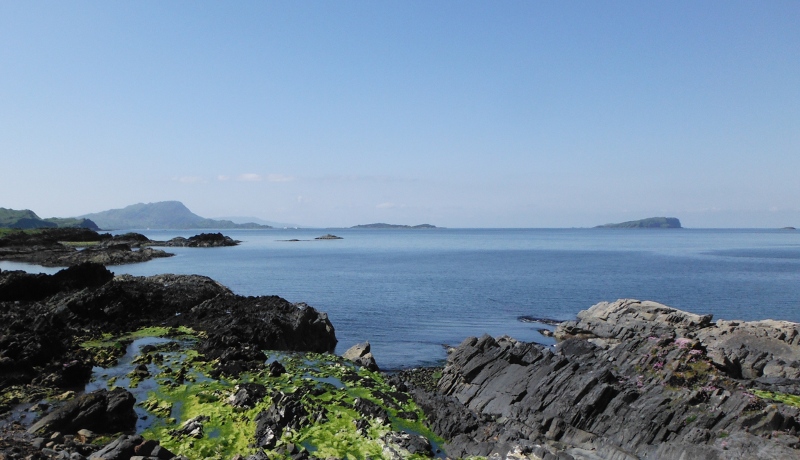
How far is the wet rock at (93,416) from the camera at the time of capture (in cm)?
2066

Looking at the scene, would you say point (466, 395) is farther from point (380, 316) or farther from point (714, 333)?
point (380, 316)

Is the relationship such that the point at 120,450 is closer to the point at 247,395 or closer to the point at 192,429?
the point at 192,429

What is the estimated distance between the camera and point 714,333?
42.8 meters

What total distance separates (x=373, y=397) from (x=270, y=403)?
6.40m

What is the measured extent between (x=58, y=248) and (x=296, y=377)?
141 meters

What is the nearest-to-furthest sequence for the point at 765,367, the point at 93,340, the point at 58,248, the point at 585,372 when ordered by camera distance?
the point at 585,372 < the point at 765,367 < the point at 93,340 < the point at 58,248

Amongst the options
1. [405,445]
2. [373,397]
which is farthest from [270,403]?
[405,445]

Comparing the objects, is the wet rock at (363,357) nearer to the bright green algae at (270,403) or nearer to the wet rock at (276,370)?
the bright green algae at (270,403)

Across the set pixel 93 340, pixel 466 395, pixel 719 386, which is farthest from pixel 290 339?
pixel 719 386

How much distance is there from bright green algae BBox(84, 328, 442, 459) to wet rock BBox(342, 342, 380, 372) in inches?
72.2

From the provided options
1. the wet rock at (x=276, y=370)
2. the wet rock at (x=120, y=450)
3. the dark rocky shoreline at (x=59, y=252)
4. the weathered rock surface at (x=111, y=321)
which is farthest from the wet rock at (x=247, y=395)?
the dark rocky shoreline at (x=59, y=252)

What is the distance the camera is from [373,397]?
28.5 m

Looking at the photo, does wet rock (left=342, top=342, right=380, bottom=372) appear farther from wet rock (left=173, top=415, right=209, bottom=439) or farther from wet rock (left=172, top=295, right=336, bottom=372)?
wet rock (left=173, top=415, right=209, bottom=439)

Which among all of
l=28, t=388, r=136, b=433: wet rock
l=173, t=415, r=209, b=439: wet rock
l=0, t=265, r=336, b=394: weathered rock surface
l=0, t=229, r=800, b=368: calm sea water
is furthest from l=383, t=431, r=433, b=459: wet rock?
l=0, t=229, r=800, b=368: calm sea water
